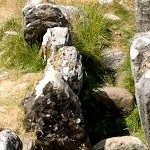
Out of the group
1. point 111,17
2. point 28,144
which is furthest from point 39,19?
point 28,144

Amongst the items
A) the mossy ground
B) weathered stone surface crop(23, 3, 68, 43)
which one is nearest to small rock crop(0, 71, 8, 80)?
the mossy ground

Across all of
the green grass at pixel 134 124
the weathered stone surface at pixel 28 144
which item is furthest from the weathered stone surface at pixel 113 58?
the weathered stone surface at pixel 28 144

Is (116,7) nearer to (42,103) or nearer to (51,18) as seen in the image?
(51,18)

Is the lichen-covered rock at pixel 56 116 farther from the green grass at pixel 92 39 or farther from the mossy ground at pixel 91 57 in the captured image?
the green grass at pixel 92 39

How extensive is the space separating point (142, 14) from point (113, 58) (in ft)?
4.01

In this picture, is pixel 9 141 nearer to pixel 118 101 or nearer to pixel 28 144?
pixel 28 144

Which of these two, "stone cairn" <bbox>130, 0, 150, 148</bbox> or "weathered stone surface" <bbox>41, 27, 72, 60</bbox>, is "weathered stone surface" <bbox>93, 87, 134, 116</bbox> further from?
"weathered stone surface" <bbox>41, 27, 72, 60</bbox>

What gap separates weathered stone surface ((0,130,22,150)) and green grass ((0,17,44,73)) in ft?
7.91

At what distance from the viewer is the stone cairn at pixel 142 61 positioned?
6.19 metres

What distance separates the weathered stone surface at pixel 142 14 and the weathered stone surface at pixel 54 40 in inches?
46.5

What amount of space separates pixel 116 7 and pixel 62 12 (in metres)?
1.33

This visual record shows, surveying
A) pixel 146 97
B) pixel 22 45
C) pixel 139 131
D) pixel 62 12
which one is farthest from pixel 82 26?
pixel 146 97

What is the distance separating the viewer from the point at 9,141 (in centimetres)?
644

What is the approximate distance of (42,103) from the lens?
22.7 ft
